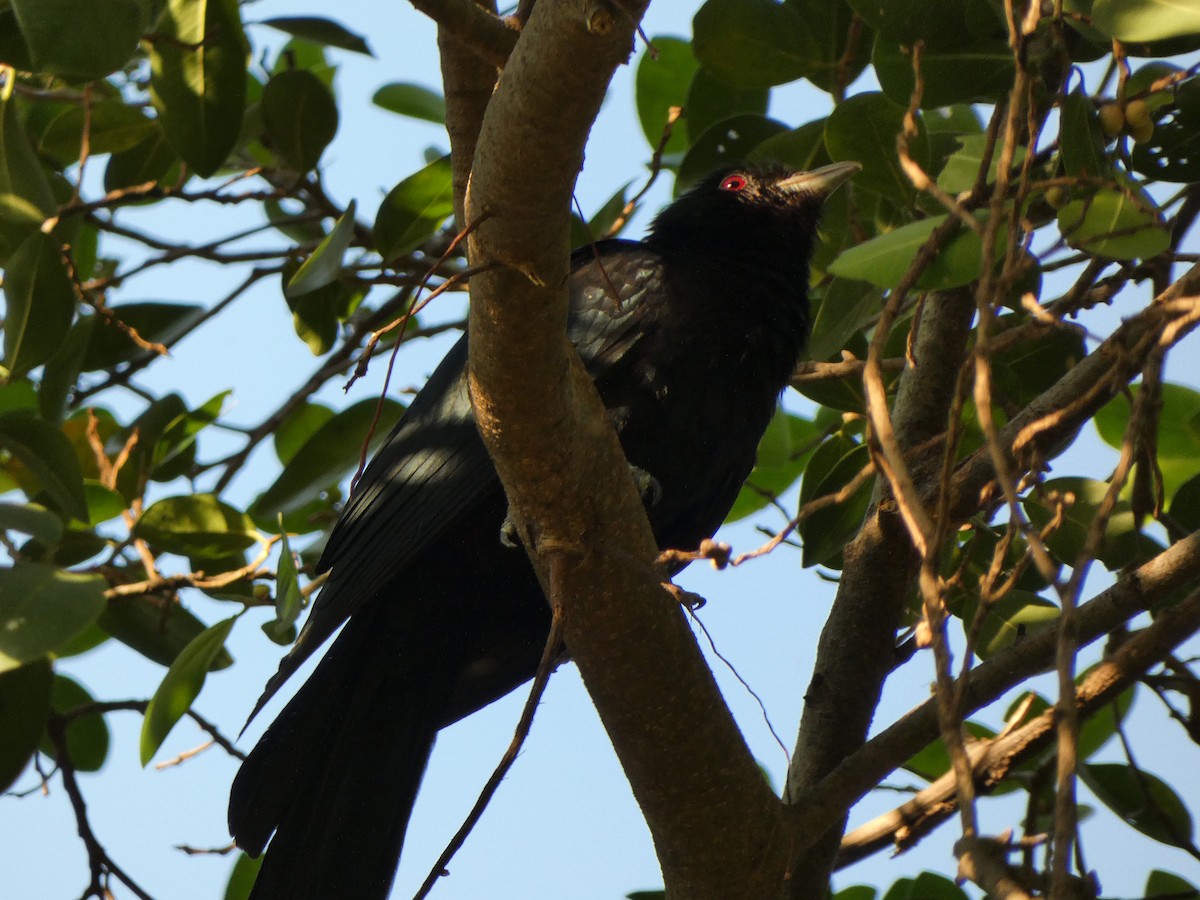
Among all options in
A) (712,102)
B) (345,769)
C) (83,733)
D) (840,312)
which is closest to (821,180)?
(712,102)

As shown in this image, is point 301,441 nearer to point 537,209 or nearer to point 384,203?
point 384,203

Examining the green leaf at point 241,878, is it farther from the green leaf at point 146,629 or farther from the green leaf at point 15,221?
the green leaf at point 15,221

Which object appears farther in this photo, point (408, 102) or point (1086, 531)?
point (408, 102)

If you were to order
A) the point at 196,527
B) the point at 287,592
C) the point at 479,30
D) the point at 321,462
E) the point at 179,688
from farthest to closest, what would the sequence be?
the point at 321,462 < the point at 196,527 < the point at 179,688 < the point at 287,592 < the point at 479,30

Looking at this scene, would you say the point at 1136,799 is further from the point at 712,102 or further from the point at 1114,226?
the point at 712,102

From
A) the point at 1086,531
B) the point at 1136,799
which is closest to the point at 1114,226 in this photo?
the point at 1086,531

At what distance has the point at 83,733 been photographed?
152 inches

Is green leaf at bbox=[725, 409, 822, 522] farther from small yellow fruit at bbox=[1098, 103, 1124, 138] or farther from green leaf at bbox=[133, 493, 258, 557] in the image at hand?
small yellow fruit at bbox=[1098, 103, 1124, 138]

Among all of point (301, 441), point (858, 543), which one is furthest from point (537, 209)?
point (301, 441)

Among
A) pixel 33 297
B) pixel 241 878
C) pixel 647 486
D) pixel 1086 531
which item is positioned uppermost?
pixel 33 297

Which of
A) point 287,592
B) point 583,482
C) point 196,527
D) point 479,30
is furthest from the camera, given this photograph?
point 196,527

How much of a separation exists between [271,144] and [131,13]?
122cm

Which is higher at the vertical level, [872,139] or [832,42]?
[832,42]

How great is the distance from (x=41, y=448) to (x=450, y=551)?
99 centimetres
